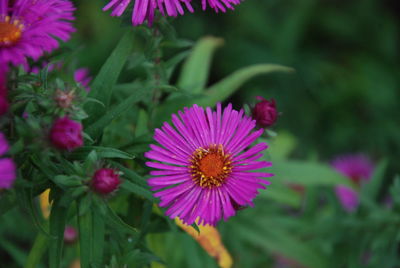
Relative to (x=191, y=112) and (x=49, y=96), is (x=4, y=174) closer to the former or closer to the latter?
(x=49, y=96)

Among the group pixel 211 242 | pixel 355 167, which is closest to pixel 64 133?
pixel 211 242

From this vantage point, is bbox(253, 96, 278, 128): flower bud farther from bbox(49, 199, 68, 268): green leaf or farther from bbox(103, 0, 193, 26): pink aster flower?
bbox(49, 199, 68, 268): green leaf

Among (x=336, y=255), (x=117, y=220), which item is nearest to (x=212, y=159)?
(x=117, y=220)

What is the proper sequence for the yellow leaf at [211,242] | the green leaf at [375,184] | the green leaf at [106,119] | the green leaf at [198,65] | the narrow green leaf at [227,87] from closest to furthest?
the green leaf at [106,119] → the yellow leaf at [211,242] → the narrow green leaf at [227,87] → the green leaf at [198,65] → the green leaf at [375,184]

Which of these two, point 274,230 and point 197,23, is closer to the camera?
point 274,230

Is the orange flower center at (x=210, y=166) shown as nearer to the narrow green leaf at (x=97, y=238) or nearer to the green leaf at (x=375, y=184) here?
the narrow green leaf at (x=97, y=238)

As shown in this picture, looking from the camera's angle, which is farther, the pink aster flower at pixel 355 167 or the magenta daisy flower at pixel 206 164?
the pink aster flower at pixel 355 167

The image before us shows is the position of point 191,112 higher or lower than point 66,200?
higher

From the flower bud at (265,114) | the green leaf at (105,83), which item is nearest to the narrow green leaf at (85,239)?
the green leaf at (105,83)
